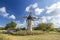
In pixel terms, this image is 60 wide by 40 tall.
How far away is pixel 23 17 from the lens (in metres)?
45.8

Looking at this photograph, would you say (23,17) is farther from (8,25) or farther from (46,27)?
(8,25)

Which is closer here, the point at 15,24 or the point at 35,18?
the point at 35,18

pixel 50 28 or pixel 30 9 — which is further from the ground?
pixel 30 9

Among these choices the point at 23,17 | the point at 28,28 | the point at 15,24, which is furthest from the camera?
the point at 15,24

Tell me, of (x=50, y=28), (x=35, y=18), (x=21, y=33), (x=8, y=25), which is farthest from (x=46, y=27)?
(x=8, y=25)

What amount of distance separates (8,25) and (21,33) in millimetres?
28893

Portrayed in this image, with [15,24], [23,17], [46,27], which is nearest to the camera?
[23,17]

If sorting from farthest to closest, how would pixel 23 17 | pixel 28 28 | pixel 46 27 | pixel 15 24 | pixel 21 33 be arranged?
1. pixel 15 24
2. pixel 46 27
3. pixel 23 17
4. pixel 28 28
5. pixel 21 33

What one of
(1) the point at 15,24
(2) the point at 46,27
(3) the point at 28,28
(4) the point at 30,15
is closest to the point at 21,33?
(3) the point at 28,28

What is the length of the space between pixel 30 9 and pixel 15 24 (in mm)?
16754

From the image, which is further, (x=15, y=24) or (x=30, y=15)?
(x=15, y=24)

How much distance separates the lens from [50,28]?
49.3 metres

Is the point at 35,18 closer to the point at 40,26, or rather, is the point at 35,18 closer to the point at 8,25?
the point at 40,26

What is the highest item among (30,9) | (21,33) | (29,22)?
→ (30,9)
